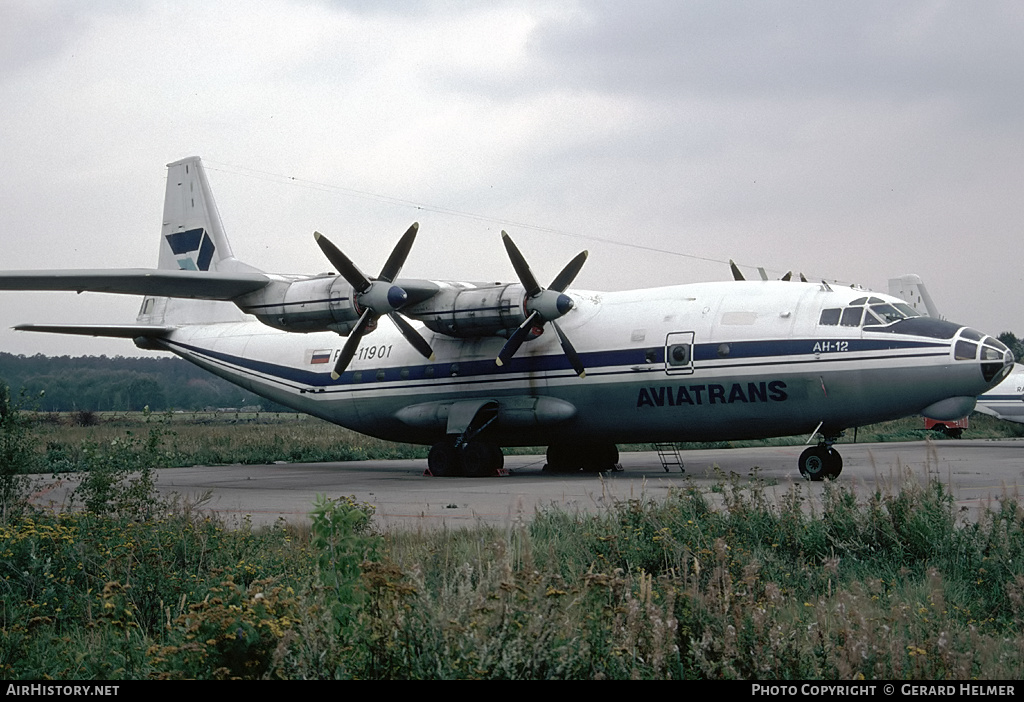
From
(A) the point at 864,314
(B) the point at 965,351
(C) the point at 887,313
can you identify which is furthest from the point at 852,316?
(B) the point at 965,351

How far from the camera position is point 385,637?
474 centimetres

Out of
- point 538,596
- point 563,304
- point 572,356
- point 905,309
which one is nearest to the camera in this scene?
point 538,596

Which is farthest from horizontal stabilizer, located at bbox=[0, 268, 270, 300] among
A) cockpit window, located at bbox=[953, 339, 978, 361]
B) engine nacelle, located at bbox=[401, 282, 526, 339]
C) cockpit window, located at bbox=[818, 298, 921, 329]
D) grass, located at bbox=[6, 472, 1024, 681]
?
cockpit window, located at bbox=[953, 339, 978, 361]

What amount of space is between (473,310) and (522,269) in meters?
1.56

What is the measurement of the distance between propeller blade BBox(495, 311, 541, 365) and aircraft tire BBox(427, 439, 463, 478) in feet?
8.59

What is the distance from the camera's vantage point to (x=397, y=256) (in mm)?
20328

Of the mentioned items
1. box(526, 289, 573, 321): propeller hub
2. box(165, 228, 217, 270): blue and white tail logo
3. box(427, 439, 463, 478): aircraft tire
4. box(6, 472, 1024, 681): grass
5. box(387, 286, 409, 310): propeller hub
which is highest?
box(165, 228, 217, 270): blue and white tail logo

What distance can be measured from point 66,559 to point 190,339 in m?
19.9

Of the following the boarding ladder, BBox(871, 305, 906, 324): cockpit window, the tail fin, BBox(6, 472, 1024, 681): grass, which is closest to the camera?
BBox(6, 472, 1024, 681): grass

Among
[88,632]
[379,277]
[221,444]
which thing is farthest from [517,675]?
[221,444]

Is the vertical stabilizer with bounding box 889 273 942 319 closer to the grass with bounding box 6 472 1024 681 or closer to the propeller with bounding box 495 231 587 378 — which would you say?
the propeller with bounding box 495 231 587 378

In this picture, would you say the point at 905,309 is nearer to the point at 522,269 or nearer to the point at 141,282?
the point at 522,269

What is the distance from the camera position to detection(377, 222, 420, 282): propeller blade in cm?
2027

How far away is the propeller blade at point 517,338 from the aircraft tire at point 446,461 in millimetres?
2618
